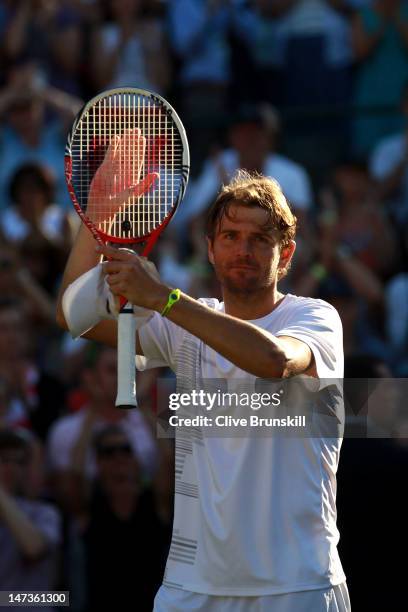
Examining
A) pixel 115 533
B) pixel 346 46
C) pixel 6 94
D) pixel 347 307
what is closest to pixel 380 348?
pixel 347 307

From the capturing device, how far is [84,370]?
785 centimetres

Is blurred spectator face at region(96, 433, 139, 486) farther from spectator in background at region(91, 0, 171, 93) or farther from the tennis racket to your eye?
spectator in background at region(91, 0, 171, 93)

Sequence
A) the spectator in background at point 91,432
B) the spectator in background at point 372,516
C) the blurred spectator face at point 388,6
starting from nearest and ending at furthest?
the spectator in background at point 372,516, the spectator in background at point 91,432, the blurred spectator face at point 388,6

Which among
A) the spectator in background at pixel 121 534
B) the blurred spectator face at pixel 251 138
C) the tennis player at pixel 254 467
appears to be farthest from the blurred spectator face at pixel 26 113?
the tennis player at pixel 254 467

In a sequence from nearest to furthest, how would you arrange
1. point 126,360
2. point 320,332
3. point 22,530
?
point 126,360 < point 320,332 < point 22,530

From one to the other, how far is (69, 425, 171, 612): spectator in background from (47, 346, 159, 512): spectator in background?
258mm

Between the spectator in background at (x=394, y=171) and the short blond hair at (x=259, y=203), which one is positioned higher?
the spectator in background at (x=394, y=171)

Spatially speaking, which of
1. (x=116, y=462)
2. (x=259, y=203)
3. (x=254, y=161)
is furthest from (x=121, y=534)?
(x=259, y=203)

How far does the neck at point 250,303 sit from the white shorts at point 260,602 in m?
0.91

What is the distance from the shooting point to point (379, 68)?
10016 millimetres

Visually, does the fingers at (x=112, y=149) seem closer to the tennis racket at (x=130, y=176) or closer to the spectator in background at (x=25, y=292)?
the tennis racket at (x=130, y=176)

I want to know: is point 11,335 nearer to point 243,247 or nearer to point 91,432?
point 91,432

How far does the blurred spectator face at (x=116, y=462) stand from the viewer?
23.3 feet

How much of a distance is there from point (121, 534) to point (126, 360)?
3.32 meters
